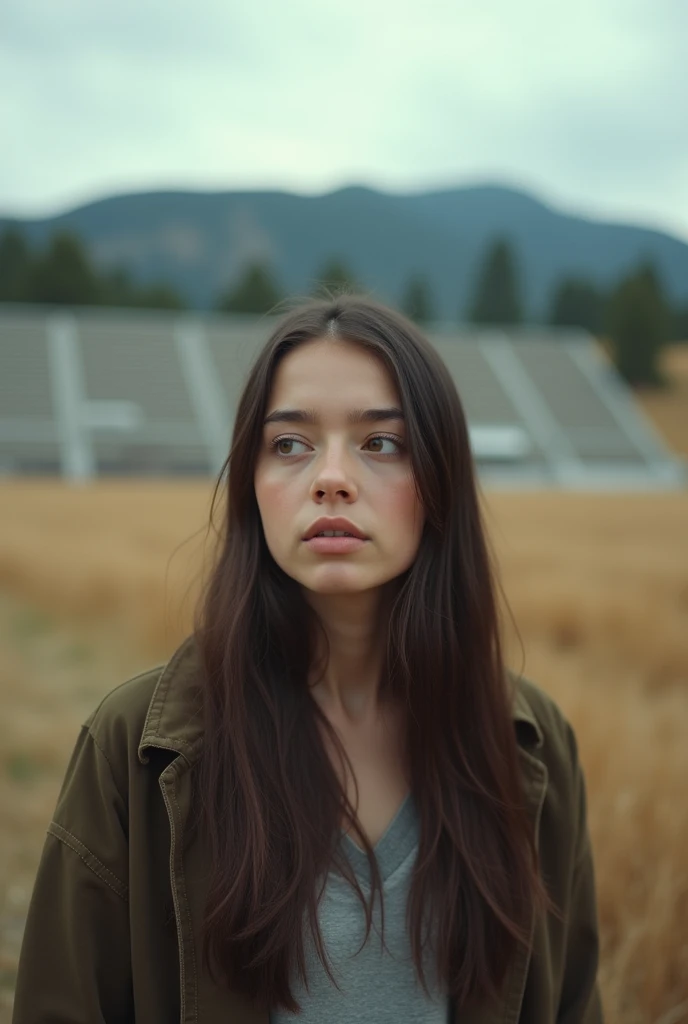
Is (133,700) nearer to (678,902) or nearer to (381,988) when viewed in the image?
(381,988)

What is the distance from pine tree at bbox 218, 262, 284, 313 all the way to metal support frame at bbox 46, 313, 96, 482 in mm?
11894

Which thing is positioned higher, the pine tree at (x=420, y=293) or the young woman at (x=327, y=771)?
the pine tree at (x=420, y=293)

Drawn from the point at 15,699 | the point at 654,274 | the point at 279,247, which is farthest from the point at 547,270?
the point at 15,699

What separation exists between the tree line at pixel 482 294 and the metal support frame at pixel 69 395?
24.2 feet

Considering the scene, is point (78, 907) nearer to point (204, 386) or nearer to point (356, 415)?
point (356, 415)

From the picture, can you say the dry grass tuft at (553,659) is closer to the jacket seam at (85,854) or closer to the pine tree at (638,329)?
the jacket seam at (85,854)

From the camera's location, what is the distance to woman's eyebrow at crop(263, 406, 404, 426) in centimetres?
148

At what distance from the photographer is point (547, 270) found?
148375 mm

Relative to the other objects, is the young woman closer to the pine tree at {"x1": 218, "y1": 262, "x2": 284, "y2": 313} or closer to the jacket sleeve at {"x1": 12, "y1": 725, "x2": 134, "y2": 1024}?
the jacket sleeve at {"x1": 12, "y1": 725, "x2": 134, "y2": 1024}

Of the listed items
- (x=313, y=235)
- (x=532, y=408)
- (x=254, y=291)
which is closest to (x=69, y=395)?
(x=532, y=408)

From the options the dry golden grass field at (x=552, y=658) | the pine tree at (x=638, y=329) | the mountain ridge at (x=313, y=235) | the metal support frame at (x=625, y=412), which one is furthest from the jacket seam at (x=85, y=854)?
the mountain ridge at (x=313, y=235)

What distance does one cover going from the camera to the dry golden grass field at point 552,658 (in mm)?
2656

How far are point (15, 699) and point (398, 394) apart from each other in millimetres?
3507

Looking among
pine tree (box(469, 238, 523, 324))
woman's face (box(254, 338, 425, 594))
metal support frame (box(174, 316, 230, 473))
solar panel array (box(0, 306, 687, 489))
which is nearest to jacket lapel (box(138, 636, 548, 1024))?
woman's face (box(254, 338, 425, 594))
